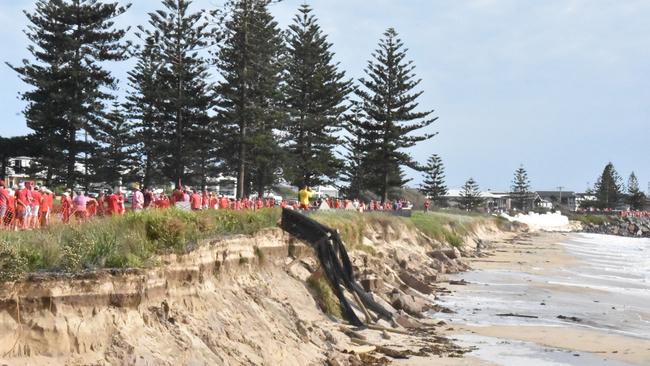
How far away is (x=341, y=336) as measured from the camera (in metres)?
12.8

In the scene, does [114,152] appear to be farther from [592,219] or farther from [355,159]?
[592,219]

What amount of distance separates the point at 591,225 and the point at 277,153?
Result: 6299 centimetres

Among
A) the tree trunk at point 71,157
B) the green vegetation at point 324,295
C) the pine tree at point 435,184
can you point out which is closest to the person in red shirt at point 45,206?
the green vegetation at point 324,295

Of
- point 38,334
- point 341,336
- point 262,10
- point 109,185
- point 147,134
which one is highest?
point 262,10

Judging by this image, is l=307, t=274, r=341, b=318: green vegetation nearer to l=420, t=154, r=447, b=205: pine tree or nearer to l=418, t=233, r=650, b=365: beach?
l=418, t=233, r=650, b=365: beach

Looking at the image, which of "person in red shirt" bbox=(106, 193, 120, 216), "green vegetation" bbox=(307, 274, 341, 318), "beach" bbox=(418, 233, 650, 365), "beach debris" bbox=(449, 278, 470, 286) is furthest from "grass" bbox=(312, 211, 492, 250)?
"person in red shirt" bbox=(106, 193, 120, 216)

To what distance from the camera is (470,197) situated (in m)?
94.9

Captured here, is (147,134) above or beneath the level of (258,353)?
above

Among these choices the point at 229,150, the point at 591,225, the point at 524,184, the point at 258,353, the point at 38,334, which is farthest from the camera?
the point at 524,184

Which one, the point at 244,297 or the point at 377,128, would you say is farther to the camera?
the point at 377,128

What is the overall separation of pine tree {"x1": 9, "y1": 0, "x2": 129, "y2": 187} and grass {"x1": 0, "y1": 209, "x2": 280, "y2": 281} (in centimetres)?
2491

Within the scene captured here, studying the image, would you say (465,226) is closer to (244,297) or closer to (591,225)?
(244,297)

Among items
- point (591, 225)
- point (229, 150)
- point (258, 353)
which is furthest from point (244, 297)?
point (591, 225)

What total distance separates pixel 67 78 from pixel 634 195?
10811cm
